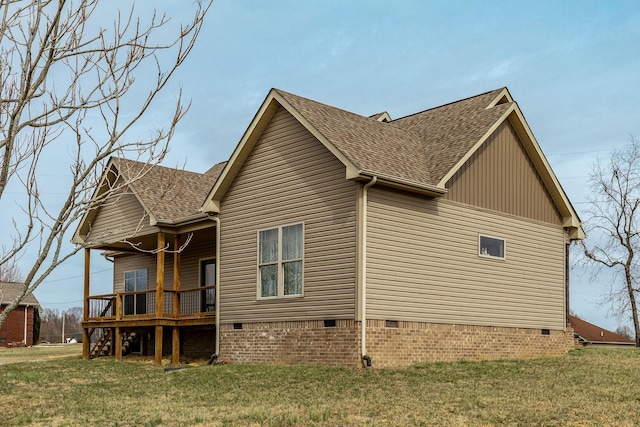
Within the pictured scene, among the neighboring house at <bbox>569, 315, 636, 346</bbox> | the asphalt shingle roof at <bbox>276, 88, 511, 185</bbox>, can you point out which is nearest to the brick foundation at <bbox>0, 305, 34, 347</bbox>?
the neighboring house at <bbox>569, 315, 636, 346</bbox>

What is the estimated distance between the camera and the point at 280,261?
21.0m

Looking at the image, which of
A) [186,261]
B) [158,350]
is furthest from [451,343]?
[186,261]

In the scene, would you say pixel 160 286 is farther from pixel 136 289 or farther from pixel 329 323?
pixel 329 323

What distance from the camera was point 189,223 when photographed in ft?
81.9

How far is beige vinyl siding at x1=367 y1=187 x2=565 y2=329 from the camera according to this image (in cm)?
1927

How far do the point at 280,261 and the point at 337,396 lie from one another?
21.4 feet

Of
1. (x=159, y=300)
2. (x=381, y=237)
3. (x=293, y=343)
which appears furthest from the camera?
(x=159, y=300)

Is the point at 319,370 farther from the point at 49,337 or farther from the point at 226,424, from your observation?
the point at 49,337

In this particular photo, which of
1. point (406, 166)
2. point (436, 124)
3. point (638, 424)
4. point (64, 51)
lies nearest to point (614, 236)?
point (436, 124)

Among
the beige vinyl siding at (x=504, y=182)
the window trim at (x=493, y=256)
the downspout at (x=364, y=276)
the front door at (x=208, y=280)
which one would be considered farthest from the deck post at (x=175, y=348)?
the beige vinyl siding at (x=504, y=182)

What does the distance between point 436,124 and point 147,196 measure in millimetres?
9439

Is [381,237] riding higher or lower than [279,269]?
higher

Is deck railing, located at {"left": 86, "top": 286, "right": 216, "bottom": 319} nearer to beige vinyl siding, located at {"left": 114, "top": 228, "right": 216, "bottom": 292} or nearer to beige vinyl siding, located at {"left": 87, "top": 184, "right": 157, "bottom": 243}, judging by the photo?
beige vinyl siding, located at {"left": 114, "top": 228, "right": 216, "bottom": 292}

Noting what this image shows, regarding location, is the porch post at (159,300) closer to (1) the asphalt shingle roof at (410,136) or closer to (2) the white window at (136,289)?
(2) the white window at (136,289)
